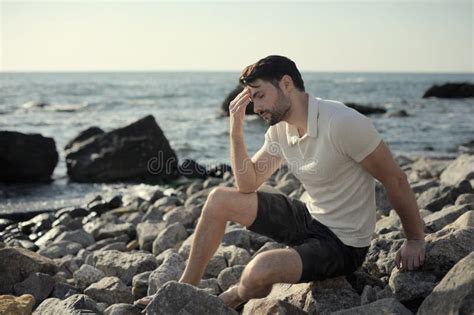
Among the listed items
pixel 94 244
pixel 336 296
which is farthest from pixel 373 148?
pixel 94 244

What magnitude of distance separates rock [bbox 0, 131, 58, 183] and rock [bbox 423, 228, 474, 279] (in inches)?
416

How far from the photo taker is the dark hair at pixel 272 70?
387 centimetres

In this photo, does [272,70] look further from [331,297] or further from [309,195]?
[331,297]

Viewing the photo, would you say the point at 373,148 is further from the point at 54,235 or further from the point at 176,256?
the point at 54,235

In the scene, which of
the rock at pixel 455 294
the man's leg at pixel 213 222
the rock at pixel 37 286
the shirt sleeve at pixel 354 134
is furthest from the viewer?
the rock at pixel 37 286

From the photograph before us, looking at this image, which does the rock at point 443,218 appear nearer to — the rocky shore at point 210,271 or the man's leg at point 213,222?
the rocky shore at point 210,271

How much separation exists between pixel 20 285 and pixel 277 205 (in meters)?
2.29

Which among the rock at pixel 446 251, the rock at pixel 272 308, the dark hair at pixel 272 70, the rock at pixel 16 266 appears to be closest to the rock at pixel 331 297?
the rock at pixel 272 308

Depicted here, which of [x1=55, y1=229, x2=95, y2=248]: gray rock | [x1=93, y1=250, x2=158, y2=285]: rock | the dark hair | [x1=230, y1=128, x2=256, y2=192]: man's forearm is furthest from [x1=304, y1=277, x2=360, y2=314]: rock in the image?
[x1=55, y1=229, x2=95, y2=248]: gray rock

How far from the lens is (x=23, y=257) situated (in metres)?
5.30

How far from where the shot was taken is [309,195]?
405 cm

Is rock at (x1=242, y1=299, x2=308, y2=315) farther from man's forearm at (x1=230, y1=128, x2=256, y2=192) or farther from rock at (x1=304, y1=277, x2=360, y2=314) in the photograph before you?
man's forearm at (x1=230, y1=128, x2=256, y2=192)

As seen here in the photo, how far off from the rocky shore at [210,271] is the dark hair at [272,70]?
4.28ft

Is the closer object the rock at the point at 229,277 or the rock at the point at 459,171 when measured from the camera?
the rock at the point at 229,277
